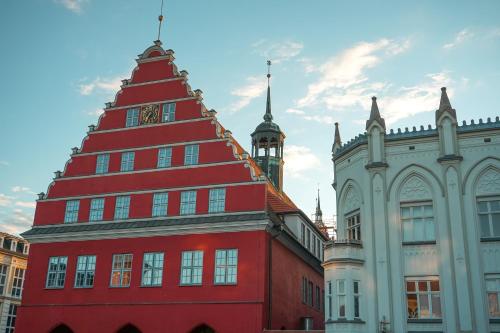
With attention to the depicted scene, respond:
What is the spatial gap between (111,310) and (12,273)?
27937 mm

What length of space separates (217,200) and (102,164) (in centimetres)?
918

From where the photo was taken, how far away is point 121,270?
112ft

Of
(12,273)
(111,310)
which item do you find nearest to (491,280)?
(111,310)

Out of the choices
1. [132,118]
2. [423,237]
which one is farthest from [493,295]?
[132,118]

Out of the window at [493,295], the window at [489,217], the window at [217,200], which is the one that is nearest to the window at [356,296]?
the window at [493,295]

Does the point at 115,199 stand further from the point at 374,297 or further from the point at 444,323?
the point at 444,323

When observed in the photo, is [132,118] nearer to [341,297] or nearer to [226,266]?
[226,266]

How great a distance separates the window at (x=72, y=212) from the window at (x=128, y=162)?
3877 mm

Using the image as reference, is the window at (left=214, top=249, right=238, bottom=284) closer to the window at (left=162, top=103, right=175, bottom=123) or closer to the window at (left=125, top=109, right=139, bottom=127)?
the window at (left=162, top=103, right=175, bottom=123)

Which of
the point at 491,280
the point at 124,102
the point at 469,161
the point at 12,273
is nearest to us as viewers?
the point at 491,280

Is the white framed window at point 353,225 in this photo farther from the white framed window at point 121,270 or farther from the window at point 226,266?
the white framed window at point 121,270

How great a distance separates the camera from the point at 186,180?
34.4 m

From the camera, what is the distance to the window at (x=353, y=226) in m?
28.6

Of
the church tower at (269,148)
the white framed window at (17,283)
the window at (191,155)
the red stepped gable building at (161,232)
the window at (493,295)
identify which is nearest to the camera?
the window at (493,295)
